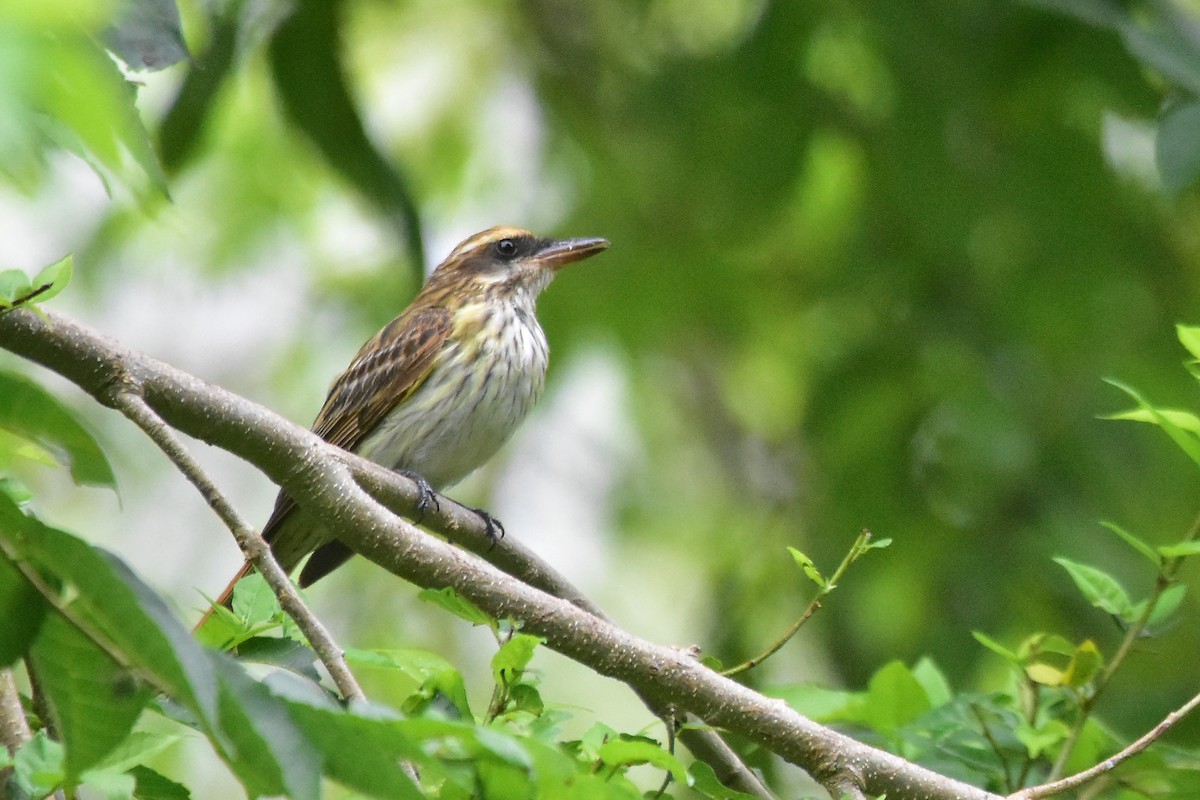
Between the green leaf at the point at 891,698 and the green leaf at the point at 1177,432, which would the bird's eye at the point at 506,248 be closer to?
the green leaf at the point at 891,698

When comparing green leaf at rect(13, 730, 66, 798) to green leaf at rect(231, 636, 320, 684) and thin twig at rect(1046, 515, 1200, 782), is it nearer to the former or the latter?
green leaf at rect(231, 636, 320, 684)

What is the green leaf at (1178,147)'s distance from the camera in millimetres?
3721

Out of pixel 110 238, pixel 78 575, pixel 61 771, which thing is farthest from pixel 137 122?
pixel 110 238

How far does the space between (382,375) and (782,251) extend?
2.24 metres

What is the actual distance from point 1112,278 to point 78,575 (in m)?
5.13

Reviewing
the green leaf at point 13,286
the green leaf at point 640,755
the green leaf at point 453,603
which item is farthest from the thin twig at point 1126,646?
the green leaf at point 13,286

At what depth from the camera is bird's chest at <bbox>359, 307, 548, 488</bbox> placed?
20.6 ft

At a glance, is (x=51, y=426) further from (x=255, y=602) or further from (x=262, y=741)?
(x=262, y=741)

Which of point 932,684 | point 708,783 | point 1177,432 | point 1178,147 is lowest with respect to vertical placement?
point 932,684

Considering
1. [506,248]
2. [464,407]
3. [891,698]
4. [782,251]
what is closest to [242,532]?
[891,698]

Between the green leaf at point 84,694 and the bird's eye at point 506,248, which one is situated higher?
the bird's eye at point 506,248

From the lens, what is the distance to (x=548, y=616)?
306 cm

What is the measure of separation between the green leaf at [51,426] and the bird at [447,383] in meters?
3.63

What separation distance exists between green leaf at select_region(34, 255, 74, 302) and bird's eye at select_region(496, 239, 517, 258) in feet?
14.9
